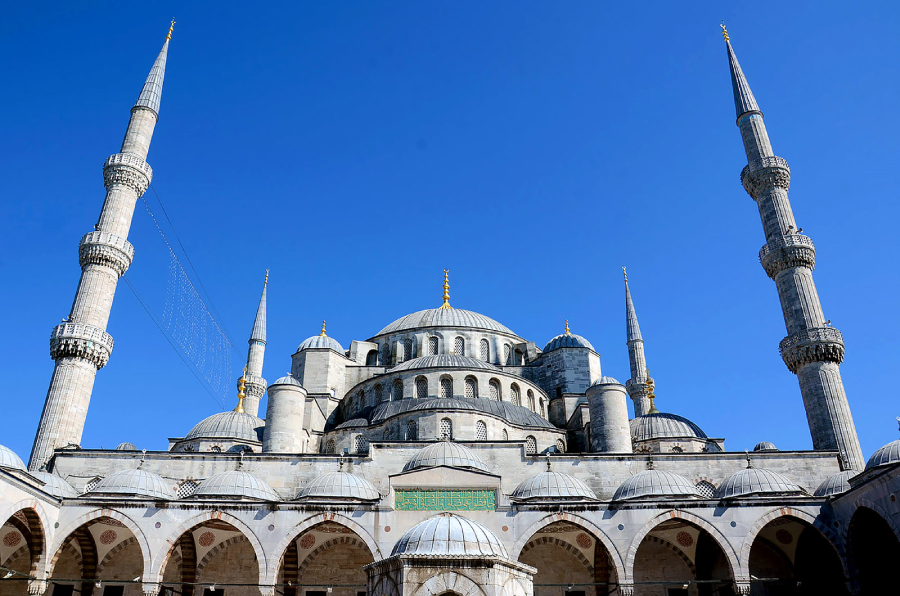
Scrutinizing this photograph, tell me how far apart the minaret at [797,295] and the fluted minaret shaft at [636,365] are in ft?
23.9

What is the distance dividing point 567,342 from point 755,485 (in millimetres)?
11602

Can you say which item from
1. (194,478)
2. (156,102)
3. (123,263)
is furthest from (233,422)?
(156,102)

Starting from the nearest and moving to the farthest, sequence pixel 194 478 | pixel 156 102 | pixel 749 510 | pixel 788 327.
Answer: pixel 749 510, pixel 194 478, pixel 788 327, pixel 156 102

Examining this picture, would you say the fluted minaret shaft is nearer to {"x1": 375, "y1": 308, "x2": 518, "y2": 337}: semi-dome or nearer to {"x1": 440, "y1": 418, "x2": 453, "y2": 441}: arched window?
{"x1": 375, "y1": 308, "x2": 518, "y2": 337}: semi-dome

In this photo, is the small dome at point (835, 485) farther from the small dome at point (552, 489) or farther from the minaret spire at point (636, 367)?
the minaret spire at point (636, 367)

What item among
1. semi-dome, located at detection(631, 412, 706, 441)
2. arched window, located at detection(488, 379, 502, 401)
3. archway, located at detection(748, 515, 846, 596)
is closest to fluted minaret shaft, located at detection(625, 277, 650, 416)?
semi-dome, located at detection(631, 412, 706, 441)

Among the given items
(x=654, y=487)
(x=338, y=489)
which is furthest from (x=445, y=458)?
(x=654, y=487)

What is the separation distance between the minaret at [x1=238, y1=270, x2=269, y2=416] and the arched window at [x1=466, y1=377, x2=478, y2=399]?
32.2ft

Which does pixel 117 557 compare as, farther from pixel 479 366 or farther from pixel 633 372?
pixel 633 372

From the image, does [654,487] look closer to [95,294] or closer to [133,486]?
[133,486]

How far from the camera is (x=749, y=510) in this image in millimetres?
15008

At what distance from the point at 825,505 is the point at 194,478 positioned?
1566cm

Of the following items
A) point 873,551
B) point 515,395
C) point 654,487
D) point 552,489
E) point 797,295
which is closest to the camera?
point 873,551

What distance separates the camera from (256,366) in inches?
1160
